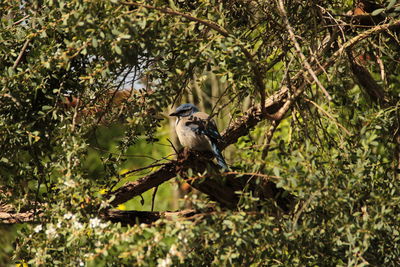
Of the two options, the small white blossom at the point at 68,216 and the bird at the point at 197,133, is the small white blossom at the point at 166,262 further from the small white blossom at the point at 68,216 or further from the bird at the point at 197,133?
the bird at the point at 197,133

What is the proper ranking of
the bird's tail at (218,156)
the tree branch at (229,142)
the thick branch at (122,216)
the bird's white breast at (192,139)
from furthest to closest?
1. the bird's white breast at (192,139)
2. the bird's tail at (218,156)
3. the thick branch at (122,216)
4. the tree branch at (229,142)

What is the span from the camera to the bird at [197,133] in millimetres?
4227

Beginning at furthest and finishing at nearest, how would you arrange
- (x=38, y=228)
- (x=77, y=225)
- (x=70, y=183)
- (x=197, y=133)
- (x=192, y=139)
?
(x=192, y=139), (x=197, y=133), (x=38, y=228), (x=70, y=183), (x=77, y=225)

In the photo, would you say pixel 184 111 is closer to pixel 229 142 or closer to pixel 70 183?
pixel 229 142

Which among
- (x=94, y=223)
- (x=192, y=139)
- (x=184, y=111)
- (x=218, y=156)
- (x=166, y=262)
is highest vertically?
(x=184, y=111)

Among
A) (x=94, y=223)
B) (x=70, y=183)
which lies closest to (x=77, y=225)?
(x=94, y=223)

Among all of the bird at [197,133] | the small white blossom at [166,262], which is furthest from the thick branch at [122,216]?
the small white blossom at [166,262]

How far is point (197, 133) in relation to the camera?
178 inches

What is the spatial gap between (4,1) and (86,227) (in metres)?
1.35

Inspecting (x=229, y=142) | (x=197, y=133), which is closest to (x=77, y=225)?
(x=229, y=142)

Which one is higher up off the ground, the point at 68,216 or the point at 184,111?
the point at 184,111

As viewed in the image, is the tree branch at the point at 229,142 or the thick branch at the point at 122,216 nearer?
the tree branch at the point at 229,142

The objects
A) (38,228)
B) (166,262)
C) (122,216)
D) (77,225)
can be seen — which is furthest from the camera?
(122,216)

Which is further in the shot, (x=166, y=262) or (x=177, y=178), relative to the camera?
(x=177, y=178)
